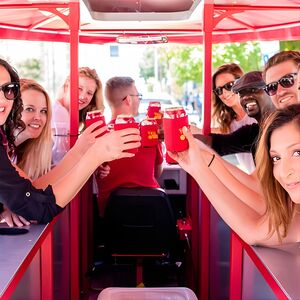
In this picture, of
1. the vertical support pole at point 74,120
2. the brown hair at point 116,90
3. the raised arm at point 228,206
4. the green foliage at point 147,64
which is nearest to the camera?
the raised arm at point 228,206

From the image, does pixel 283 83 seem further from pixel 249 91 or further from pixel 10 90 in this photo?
pixel 10 90

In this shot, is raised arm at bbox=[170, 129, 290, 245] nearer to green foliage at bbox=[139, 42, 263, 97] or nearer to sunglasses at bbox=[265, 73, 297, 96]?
sunglasses at bbox=[265, 73, 297, 96]

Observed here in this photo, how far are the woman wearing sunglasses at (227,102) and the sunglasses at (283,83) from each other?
130 centimetres

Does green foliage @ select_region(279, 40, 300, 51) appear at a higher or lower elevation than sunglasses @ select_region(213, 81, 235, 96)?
higher

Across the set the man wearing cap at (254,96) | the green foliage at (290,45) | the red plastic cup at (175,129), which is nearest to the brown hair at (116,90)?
the man wearing cap at (254,96)

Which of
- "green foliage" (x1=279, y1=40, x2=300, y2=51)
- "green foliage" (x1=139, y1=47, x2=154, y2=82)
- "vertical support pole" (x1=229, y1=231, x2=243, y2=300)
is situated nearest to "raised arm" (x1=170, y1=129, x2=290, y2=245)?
"vertical support pole" (x1=229, y1=231, x2=243, y2=300)

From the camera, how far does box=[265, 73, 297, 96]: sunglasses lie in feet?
10.2

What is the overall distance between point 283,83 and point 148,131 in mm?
900

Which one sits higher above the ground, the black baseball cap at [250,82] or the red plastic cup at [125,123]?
the black baseball cap at [250,82]

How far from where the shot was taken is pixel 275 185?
2232 millimetres

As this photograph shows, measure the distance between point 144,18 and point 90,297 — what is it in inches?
91.0

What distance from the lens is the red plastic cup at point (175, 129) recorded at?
2.37 metres

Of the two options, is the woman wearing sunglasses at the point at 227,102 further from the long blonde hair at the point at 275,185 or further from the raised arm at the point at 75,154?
the long blonde hair at the point at 275,185

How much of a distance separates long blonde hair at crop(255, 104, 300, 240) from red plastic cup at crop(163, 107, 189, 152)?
0.35 meters
